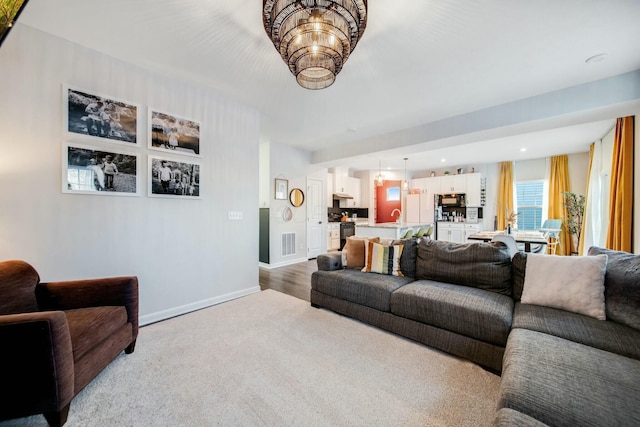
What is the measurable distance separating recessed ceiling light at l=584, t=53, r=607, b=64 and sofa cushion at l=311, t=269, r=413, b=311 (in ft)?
8.94

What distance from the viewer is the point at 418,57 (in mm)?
2375

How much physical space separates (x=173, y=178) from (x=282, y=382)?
2409mm

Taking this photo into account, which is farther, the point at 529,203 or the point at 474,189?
the point at 474,189

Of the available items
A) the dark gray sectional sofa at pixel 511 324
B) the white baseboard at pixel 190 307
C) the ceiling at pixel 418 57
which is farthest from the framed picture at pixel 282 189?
the dark gray sectional sofa at pixel 511 324

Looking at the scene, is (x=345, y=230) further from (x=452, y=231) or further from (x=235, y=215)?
(x=235, y=215)

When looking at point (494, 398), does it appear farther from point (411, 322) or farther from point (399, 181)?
point (399, 181)

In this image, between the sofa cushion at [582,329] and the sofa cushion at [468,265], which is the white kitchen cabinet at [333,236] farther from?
the sofa cushion at [582,329]

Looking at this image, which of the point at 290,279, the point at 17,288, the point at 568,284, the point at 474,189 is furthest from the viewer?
the point at 474,189

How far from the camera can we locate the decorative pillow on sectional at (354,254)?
315cm

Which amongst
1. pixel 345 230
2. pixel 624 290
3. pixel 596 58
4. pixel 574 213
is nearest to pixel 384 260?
pixel 624 290

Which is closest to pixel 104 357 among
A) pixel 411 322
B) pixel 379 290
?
pixel 379 290

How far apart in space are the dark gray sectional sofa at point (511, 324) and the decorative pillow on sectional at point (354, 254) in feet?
0.35

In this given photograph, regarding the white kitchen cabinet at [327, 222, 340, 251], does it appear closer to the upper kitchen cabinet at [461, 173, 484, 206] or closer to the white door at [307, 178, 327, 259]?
the white door at [307, 178, 327, 259]

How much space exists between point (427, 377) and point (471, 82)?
3009 mm
